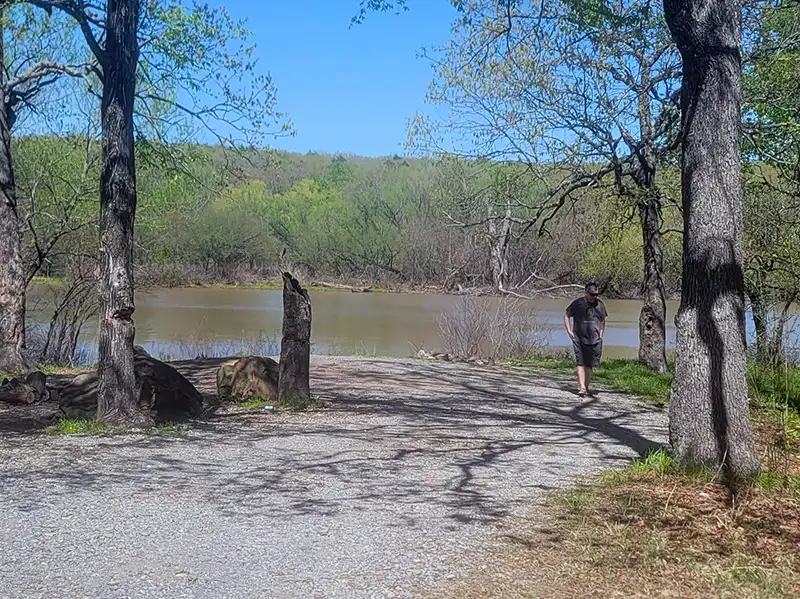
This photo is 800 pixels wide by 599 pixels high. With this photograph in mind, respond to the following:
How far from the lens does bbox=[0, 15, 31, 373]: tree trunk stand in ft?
44.3

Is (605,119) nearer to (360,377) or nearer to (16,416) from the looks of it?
(360,377)

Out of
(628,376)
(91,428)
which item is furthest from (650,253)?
(91,428)

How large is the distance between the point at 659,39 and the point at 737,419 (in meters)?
9.02

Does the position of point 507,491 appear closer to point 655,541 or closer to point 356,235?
point 655,541

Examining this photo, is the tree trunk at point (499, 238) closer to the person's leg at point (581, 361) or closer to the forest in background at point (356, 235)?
the forest in background at point (356, 235)

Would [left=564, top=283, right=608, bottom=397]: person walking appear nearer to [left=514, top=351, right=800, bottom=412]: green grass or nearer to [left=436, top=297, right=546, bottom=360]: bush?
[left=514, top=351, right=800, bottom=412]: green grass

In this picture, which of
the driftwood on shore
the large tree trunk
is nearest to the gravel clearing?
the large tree trunk

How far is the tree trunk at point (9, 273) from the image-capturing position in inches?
531

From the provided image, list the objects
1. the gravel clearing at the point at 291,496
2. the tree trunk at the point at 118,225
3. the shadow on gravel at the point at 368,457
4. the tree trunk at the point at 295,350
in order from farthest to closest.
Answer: the tree trunk at the point at 295,350 → the tree trunk at the point at 118,225 → the shadow on gravel at the point at 368,457 → the gravel clearing at the point at 291,496

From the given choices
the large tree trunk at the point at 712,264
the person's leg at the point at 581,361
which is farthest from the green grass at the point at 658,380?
the large tree trunk at the point at 712,264

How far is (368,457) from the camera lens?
7.47 metres

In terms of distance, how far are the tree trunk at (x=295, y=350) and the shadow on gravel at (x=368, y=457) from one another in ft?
1.65

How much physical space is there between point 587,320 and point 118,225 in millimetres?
6297

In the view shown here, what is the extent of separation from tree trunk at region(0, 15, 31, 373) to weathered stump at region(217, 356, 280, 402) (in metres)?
4.94
